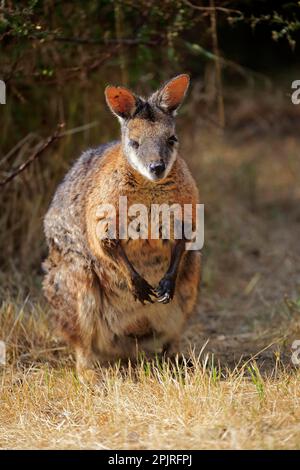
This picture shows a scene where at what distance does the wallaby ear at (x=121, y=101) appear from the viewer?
456 centimetres

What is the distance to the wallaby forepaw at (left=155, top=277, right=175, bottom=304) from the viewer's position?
182 inches

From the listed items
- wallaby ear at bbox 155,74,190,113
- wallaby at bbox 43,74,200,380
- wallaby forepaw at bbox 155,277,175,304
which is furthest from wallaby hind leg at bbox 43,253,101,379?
wallaby ear at bbox 155,74,190,113

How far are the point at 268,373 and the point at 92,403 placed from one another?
99 centimetres

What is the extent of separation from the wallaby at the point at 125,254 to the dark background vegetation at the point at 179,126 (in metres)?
0.82

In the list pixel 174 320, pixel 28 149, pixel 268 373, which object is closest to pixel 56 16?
pixel 28 149

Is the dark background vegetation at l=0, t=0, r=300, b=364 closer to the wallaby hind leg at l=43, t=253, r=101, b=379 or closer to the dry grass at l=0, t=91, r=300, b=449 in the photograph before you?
the dry grass at l=0, t=91, r=300, b=449

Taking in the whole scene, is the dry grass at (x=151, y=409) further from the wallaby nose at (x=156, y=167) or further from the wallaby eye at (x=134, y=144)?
the wallaby eye at (x=134, y=144)

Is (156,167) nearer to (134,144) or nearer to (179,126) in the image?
(134,144)

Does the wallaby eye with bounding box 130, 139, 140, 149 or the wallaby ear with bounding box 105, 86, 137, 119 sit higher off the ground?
the wallaby ear with bounding box 105, 86, 137, 119

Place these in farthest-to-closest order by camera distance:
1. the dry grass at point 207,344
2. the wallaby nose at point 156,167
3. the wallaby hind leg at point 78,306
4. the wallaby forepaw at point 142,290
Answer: the wallaby hind leg at point 78,306
the wallaby forepaw at point 142,290
the wallaby nose at point 156,167
the dry grass at point 207,344

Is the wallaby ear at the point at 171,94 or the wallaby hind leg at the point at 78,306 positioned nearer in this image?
the wallaby ear at the point at 171,94
